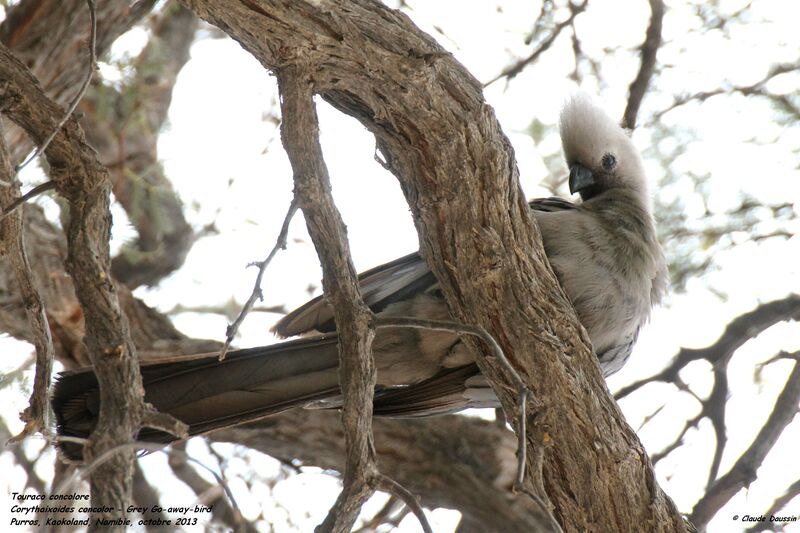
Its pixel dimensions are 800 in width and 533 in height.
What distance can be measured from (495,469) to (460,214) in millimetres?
2046

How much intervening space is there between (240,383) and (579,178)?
1952 mm

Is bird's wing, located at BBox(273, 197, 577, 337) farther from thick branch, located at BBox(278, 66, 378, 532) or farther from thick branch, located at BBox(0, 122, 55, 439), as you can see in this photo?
thick branch, located at BBox(0, 122, 55, 439)

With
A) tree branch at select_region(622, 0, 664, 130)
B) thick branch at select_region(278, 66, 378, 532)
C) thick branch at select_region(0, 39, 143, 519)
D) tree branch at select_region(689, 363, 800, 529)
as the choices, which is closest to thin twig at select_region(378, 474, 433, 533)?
thick branch at select_region(278, 66, 378, 532)

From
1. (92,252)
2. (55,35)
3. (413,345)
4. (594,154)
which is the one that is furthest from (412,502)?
(55,35)

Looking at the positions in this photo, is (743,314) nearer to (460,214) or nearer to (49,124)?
(460,214)

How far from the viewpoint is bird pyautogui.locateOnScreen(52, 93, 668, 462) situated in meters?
3.24

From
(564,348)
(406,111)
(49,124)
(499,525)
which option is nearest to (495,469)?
(499,525)

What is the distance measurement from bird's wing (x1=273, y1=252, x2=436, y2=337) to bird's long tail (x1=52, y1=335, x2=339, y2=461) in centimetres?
8

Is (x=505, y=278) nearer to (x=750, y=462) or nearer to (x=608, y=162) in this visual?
(x=750, y=462)

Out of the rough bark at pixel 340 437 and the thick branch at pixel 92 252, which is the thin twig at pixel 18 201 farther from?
the rough bark at pixel 340 437

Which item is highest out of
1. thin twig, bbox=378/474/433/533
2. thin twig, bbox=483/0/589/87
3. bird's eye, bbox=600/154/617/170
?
thin twig, bbox=483/0/589/87

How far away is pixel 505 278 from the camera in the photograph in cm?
275

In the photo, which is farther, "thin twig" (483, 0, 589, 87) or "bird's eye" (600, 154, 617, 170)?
"thin twig" (483, 0, 589, 87)

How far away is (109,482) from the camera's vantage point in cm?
214
